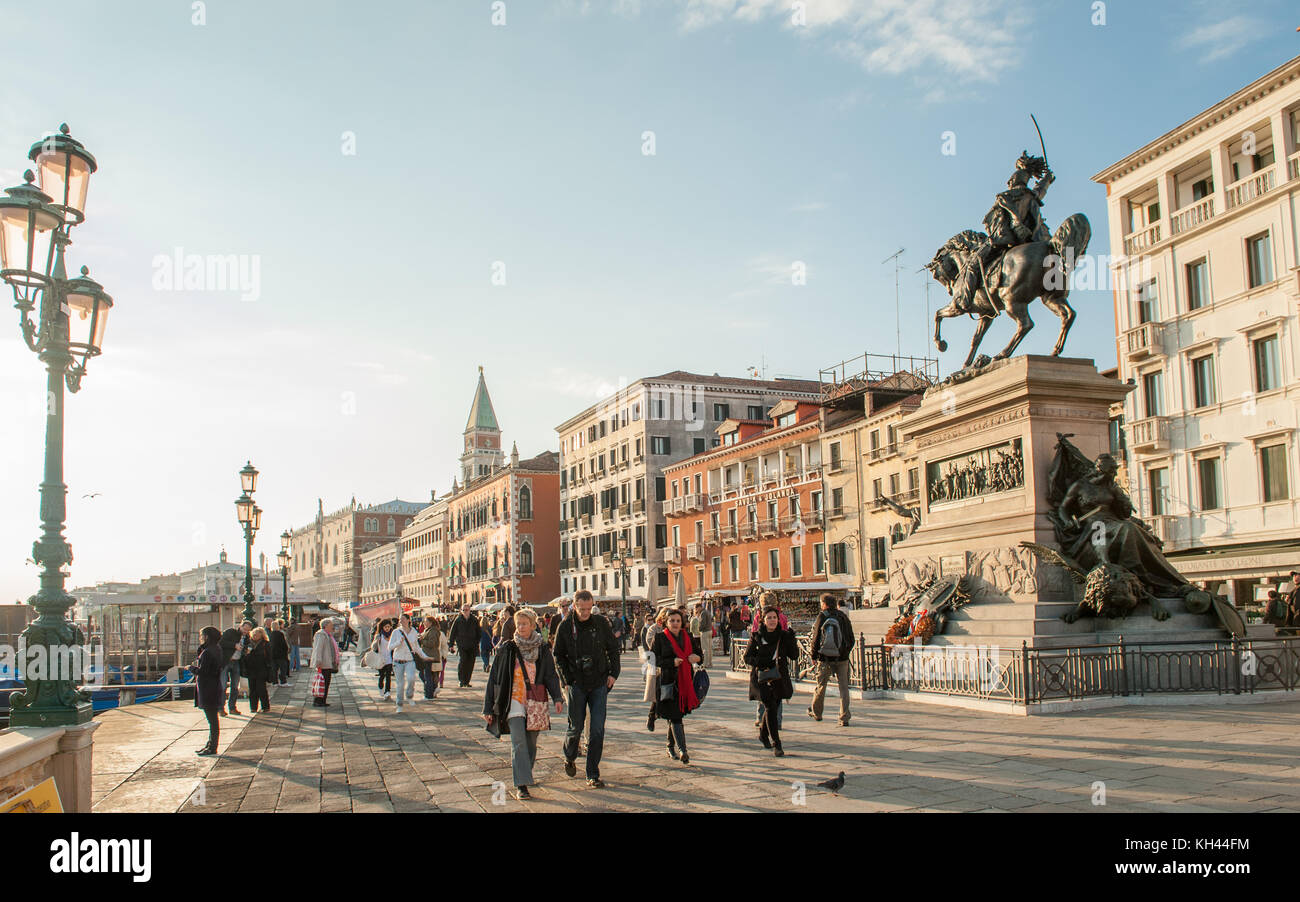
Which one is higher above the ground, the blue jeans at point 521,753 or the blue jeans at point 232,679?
the blue jeans at point 521,753

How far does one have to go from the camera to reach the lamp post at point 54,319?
655 cm

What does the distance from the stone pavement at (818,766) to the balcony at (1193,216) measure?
22.7 metres

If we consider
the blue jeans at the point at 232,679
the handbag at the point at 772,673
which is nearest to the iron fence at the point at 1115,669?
the handbag at the point at 772,673

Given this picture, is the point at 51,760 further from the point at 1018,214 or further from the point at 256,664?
the point at 1018,214

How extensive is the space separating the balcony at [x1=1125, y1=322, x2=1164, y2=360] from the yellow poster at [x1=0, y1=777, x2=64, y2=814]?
1261 inches

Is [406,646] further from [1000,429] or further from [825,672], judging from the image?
[1000,429]

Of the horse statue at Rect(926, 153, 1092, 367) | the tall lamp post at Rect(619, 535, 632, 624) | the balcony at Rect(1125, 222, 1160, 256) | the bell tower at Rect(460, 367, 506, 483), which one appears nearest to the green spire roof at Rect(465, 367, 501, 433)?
the bell tower at Rect(460, 367, 506, 483)

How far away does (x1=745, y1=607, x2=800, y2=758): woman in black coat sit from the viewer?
960cm

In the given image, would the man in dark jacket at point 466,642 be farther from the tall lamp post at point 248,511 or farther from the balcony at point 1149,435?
the balcony at point 1149,435

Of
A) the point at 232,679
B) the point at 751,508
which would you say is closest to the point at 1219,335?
the point at 751,508

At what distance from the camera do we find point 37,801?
5316 mm
